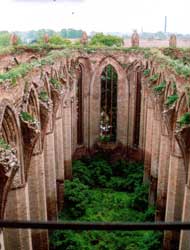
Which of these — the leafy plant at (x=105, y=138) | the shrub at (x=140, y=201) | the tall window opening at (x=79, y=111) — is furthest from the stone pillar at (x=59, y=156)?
the leafy plant at (x=105, y=138)

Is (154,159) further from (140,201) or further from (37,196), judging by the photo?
(37,196)

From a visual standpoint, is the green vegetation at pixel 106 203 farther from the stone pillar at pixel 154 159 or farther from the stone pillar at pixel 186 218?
the stone pillar at pixel 186 218

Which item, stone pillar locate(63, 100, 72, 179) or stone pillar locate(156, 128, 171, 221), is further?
stone pillar locate(63, 100, 72, 179)

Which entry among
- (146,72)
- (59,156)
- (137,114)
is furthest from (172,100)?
(137,114)

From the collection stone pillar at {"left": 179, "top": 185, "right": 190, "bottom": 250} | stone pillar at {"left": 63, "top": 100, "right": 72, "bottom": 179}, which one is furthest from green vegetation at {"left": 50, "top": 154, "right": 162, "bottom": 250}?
stone pillar at {"left": 179, "top": 185, "right": 190, "bottom": 250}

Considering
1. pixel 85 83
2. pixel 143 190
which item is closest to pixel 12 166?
pixel 143 190

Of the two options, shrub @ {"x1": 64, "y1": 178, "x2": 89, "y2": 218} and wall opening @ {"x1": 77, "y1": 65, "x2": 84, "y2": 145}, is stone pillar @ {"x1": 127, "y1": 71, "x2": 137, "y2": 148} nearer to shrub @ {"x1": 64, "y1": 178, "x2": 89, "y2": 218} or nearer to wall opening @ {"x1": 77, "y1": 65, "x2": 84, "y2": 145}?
wall opening @ {"x1": 77, "y1": 65, "x2": 84, "y2": 145}
